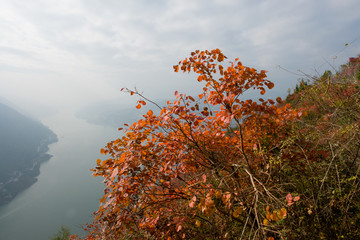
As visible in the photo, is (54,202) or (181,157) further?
(54,202)

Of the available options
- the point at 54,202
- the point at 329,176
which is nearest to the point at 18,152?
the point at 54,202

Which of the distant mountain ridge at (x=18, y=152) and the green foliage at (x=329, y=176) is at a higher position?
the green foliage at (x=329, y=176)

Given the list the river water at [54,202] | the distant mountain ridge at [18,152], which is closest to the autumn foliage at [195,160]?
the river water at [54,202]

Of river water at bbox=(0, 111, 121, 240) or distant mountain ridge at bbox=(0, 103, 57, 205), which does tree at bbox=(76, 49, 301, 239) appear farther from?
distant mountain ridge at bbox=(0, 103, 57, 205)

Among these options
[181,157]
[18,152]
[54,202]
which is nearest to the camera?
[181,157]

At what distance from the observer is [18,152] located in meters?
91.9

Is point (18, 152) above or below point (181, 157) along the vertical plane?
below

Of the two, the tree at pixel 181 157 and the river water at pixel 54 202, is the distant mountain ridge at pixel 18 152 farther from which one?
the tree at pixel 181 157

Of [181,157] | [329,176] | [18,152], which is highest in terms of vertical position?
[329,176]

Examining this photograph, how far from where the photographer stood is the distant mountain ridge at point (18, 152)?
7219 cm

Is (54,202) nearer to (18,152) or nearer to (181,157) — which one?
(18,152)

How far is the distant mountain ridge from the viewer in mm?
72188

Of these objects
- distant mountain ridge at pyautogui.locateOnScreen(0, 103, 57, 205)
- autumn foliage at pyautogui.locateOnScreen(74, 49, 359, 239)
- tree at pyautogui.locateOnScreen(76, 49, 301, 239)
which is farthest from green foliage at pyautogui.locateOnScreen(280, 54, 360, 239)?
distant mountain ridge at pyautogui.locateOnScreen(0, 103, 57, 205)

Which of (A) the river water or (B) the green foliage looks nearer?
(B) the green foliage
